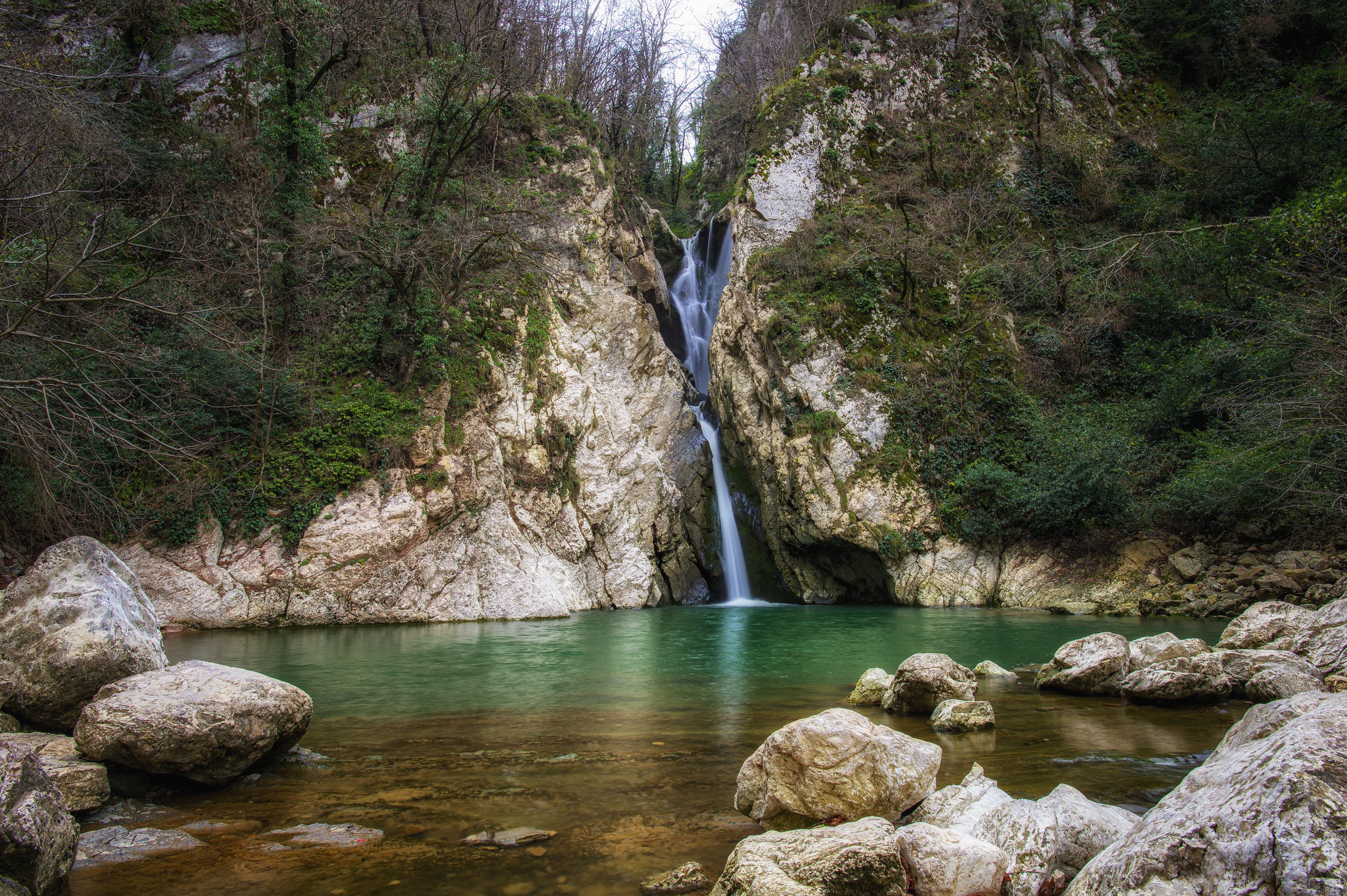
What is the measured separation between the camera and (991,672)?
7.66 m

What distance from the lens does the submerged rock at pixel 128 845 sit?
3.09 meters

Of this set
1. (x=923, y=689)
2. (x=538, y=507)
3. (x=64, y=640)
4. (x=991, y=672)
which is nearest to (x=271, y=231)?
(x=538, y=507)

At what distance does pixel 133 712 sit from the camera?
3.86m

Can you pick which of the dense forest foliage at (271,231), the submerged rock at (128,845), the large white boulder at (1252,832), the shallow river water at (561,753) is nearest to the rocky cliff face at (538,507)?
the dense forest foliage at (271,231)

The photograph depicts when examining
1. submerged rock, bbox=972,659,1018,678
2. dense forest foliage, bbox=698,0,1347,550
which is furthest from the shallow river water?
dense forest foliage, bbox=698,0,1347,550

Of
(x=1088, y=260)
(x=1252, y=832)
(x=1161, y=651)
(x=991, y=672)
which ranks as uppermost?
(x=1088, y=260)

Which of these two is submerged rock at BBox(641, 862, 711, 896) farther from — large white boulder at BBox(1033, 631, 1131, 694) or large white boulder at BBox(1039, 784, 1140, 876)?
large white boulder at BBox(1033, 631, 1131, 694)

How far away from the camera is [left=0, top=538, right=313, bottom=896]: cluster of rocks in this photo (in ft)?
12.0

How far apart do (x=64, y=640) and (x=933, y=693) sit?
6784mm

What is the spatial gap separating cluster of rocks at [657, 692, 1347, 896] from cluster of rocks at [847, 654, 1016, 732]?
73.5 inches

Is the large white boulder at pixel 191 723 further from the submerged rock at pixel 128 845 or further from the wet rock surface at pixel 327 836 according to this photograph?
the wet rock surface at pixel 327 836

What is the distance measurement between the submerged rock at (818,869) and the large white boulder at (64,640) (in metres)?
4.51

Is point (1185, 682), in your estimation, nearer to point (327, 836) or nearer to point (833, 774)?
point (833, 774)

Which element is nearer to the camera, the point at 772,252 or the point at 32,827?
the point at 32,827
